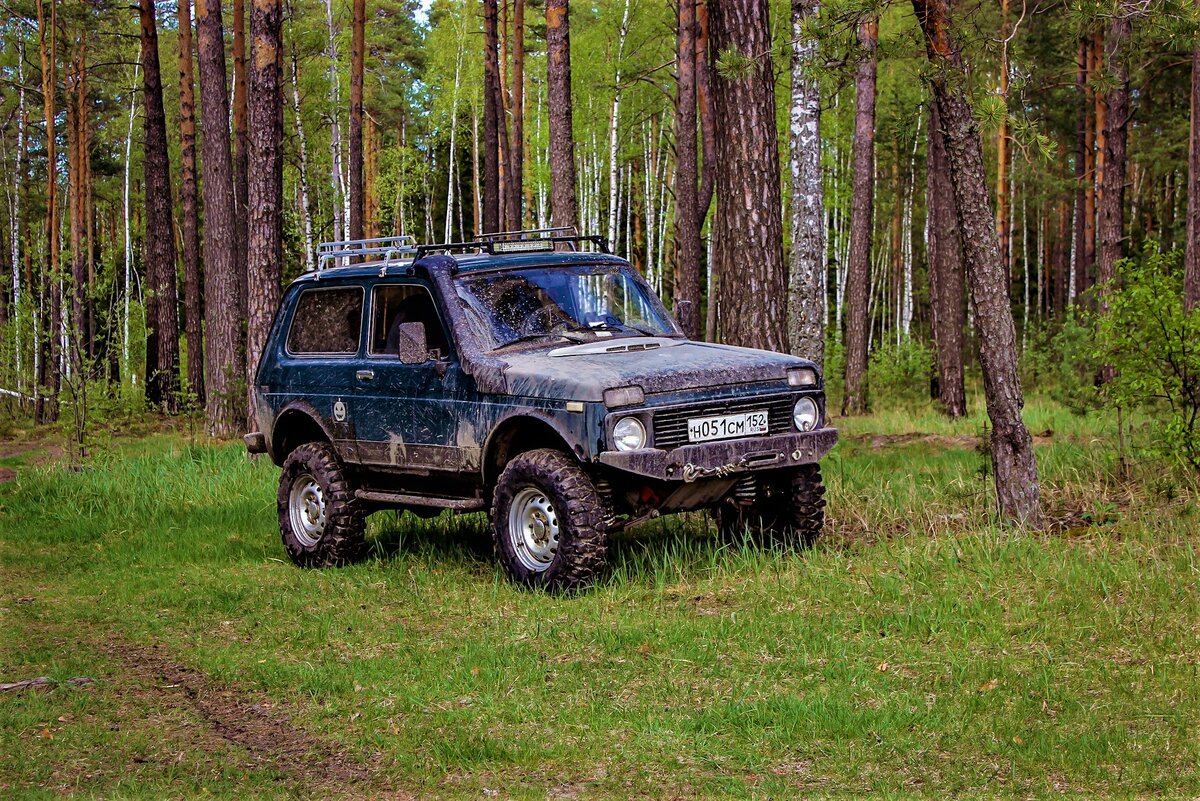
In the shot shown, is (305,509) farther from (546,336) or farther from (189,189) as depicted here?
(189,189)

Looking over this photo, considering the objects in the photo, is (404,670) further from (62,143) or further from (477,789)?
(62,143)

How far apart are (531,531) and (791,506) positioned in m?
1.87

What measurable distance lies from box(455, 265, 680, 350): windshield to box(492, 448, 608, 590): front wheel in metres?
1.06

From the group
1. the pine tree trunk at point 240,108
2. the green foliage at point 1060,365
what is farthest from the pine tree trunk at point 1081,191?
the pine tree trunk at point 240,108

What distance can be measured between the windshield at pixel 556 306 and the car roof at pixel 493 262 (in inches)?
2.0

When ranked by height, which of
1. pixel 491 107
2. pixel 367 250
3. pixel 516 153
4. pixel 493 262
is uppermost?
pixel 491 107

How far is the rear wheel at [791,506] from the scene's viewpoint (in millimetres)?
9047

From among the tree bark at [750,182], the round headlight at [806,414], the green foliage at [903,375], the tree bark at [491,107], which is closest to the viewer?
the round headlight at [806,414]

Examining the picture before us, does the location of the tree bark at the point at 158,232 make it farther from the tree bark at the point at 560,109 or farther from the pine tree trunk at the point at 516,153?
the tree bark at the point at 560,109

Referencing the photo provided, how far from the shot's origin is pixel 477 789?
502 centimetres

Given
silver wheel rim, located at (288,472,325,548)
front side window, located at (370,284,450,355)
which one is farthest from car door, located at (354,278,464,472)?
silver wheel rim, located at (288,472,325,548)

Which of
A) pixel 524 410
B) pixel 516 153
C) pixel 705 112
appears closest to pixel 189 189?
pixel 516 153

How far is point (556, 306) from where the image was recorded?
30.5ft

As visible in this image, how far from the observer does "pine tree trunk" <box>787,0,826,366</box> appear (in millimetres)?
13125
